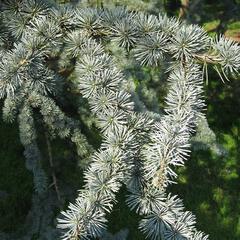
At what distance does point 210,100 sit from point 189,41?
5209 mm

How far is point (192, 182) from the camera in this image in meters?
5.21

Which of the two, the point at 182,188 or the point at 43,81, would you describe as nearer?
the point at 43,81

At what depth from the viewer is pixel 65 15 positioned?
1.78m

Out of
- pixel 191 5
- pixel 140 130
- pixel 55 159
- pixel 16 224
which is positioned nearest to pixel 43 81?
pixel 140 130

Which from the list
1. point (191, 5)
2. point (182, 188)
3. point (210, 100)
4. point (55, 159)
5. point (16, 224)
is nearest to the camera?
point (55, 159)

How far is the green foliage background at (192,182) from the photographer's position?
14.2ft

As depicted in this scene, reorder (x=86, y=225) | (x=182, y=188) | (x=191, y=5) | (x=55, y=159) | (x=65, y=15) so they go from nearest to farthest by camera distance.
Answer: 1. (x=86, y=225)
2. (x=65, y=15)
3. (x=55, y=159)
4. (x=182, y=188)
5. (x=191, y=5)

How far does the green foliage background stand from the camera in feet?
14.2

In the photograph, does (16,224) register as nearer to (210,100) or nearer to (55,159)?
(55,159)

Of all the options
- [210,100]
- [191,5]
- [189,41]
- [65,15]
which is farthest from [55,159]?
[210,100]

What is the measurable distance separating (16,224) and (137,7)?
2344mm

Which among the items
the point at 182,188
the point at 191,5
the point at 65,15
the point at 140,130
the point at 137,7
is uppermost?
the point at 191,5

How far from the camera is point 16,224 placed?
14.1ft

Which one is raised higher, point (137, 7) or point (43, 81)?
point (137, 7)
